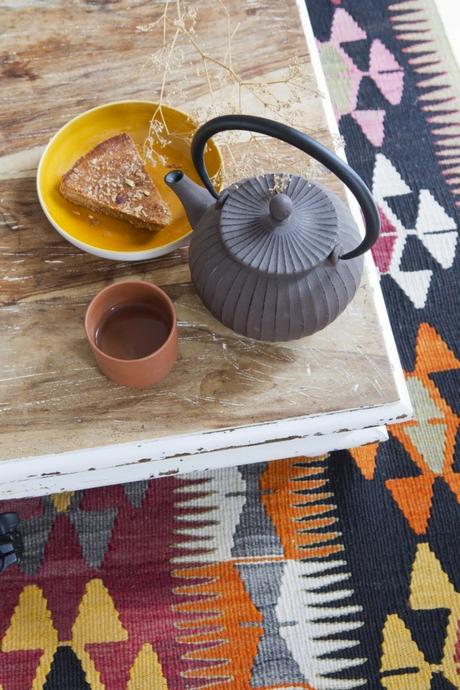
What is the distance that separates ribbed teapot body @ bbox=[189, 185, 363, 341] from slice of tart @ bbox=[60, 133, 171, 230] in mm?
111

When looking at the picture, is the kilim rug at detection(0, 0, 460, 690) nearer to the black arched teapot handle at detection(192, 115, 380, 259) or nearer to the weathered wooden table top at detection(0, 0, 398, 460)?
the weathered wooden table top at detection(0, 0, 398, 460)

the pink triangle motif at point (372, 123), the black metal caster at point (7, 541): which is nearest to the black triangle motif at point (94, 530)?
the black metal caster at point (7, 541)

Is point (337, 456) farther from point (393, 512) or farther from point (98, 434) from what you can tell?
point (98, 434)

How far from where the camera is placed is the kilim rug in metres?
0.96

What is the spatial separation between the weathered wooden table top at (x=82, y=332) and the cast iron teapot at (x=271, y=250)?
0.21 ft

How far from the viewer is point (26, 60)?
880 millimetres

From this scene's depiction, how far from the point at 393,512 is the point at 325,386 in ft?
1.29

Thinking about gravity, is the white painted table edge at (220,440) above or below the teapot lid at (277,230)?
below

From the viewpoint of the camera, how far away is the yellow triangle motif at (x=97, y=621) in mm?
967

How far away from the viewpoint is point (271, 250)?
0.63 metres

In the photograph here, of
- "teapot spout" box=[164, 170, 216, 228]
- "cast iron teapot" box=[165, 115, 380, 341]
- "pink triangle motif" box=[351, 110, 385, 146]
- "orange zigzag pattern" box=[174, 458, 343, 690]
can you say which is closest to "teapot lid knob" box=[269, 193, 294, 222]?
"cast iron teapot" box=[165, 115, 380, 341]

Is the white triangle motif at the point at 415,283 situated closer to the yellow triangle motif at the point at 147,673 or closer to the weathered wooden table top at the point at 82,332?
the weathered wooden table top at the point at 82,332

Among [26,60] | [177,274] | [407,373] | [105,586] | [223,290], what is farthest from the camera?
[407,373]

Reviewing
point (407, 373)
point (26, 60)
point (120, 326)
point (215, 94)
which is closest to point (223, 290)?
point (120, 326)
